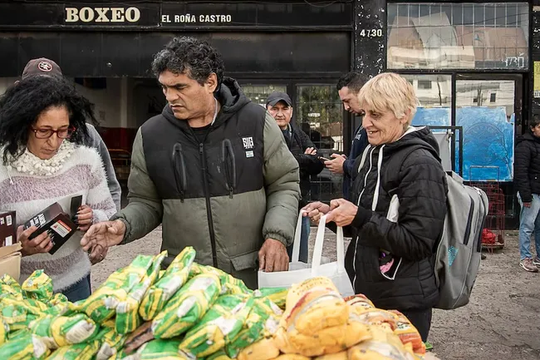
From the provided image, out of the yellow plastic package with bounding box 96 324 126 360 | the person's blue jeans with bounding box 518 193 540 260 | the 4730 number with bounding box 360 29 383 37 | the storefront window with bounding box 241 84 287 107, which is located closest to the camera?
the yellow plastic package with bounding box 96 324 126 360

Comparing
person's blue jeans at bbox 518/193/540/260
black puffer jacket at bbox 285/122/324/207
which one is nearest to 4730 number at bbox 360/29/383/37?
person's blue jeans at bbox 518/193/540/260

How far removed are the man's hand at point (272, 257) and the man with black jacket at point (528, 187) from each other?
19.1ft

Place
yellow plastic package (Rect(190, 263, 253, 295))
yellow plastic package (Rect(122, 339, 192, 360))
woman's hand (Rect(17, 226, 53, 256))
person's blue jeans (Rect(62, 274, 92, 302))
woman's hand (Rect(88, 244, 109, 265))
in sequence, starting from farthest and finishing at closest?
person's blue jeans (Rect(62, 274, 92, 302)), woman's hand (Rect(88, 244, 109, 265)), woman's hand (Rect(17, 226, 53, 256)), yellow plastic package (Rect(190, 263, 253, 295)), yellow plastic package (Rect(122, 339, 192, 360))

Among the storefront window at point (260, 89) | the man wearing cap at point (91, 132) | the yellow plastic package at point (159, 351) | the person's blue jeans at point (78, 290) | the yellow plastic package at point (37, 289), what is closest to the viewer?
the yellow plastic package at point (159, 351)

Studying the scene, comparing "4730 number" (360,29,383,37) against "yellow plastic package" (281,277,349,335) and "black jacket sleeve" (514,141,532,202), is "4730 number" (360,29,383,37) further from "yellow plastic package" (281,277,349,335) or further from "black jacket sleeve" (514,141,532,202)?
"yellow plastic package" (281,277,349,335)

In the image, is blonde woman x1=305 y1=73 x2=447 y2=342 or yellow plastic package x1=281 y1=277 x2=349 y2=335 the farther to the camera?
blonde woman x1=305 y1=73 x2=447 y2=342

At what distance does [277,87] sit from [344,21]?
1.63 meters

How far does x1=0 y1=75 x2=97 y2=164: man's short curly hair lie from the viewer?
101 inches

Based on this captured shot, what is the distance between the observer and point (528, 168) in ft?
24.6

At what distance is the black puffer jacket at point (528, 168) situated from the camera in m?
7.39

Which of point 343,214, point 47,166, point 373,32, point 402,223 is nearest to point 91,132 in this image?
point 47,166

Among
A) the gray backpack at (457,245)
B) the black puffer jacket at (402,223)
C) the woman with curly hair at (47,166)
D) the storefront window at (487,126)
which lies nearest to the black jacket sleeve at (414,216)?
the black puffer jacket at (402,223)

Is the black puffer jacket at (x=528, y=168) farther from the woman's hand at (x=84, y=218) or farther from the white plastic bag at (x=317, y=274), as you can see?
the woman's hand at (x=84, y=218)

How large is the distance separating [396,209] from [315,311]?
1.06 meters
